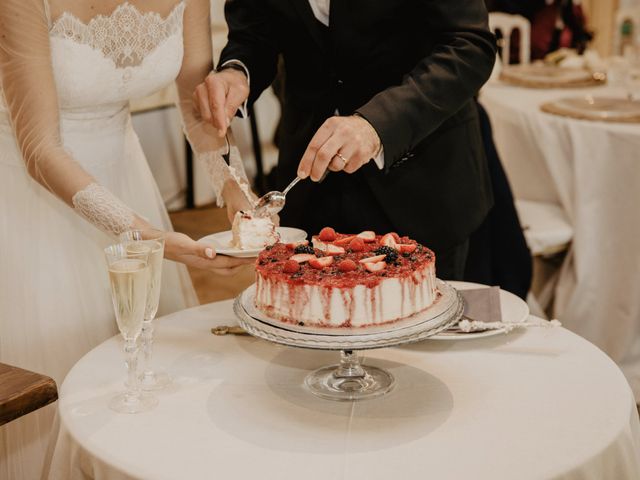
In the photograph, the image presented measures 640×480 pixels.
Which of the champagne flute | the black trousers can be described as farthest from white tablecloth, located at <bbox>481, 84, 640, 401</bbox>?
the champagne flute

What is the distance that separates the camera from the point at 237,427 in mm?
1518

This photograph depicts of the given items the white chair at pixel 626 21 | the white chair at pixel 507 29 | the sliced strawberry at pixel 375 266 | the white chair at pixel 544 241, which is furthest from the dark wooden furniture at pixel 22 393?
the white chair at pixel 626 21

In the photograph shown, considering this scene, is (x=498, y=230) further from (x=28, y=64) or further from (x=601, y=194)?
(x=28, y=64)

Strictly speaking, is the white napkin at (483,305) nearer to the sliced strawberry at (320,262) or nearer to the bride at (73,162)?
the sliced strawberry at (320,262)

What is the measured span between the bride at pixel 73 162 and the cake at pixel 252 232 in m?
0.27

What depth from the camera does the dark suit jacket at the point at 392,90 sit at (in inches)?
84.8

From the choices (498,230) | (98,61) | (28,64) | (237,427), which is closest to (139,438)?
(237,427)

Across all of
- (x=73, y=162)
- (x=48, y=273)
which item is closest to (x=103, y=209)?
(x=73, y=162)

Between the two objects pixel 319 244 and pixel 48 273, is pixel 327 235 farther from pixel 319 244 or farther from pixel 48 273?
pixel 48 273

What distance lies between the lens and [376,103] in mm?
2049

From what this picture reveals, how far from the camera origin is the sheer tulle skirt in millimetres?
2238

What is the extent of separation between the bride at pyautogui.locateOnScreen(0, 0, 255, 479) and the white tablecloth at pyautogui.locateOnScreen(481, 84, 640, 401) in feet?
5.65

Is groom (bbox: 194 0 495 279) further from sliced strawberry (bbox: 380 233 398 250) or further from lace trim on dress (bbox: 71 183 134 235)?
lace trim on dress (bbox: 71 183 134 235)

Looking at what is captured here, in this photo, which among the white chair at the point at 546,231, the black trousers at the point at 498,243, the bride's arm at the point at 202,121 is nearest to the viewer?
the bride's arm at the point at 202,121
